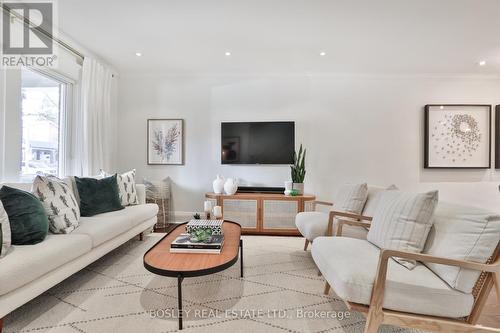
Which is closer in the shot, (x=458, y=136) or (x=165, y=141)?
(x=458, y=136)

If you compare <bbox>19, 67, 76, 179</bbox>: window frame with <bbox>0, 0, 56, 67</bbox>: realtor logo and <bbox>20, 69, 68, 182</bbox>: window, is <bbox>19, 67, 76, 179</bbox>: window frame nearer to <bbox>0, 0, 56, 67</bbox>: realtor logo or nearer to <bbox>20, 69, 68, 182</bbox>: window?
<bbox>20, 69, 68, 182</bbox>: window

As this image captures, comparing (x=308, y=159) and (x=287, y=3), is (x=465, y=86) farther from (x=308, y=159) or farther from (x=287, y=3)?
(x=287, y=3)

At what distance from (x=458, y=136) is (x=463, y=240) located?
360cm

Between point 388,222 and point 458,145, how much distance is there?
3394 millimetres

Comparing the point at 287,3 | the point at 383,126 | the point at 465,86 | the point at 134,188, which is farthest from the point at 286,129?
the point at 465,86

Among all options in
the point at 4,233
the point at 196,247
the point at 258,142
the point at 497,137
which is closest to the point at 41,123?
the point at 4,233

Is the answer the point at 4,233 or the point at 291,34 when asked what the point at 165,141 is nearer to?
A: the point at 291,34

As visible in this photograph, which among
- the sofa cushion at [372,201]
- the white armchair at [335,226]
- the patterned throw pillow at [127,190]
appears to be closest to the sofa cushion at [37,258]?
the patterned throw pillow at [127,190]

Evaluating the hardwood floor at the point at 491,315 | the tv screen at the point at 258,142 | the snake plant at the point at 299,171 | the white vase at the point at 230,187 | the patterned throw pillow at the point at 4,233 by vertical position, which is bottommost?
the hardwood floor at the point at 491,315

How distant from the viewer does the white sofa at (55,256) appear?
4.65 ft

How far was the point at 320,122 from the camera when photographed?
4.13 meters

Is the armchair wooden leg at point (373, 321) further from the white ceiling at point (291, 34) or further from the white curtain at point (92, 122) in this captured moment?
the white curtain at point (92, 122)

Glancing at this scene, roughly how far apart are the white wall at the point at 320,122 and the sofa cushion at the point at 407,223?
2427 millimetres

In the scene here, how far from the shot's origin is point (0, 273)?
1.35m
